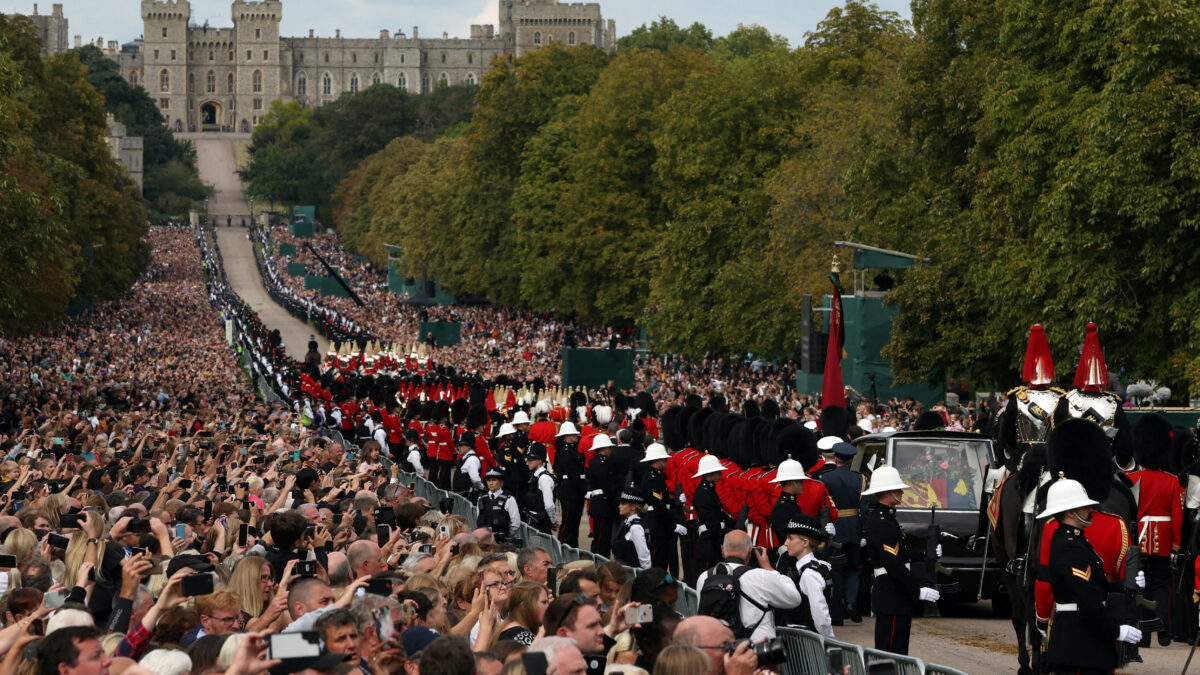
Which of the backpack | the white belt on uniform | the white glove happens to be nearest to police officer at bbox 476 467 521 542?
the white belt on uniform

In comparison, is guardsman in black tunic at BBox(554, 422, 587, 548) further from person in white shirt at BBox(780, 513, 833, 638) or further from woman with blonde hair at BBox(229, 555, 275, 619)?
woman with blonde hair at BBox(229, 555, 275, 619)

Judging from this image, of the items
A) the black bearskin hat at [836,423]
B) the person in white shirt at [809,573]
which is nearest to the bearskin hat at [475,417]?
the black bearskin hat at [836,423]

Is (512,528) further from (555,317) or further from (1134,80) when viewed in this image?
(555,317)

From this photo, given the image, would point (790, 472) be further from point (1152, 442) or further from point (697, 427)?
point (697, 427)

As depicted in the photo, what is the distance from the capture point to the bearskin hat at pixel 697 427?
758 inches

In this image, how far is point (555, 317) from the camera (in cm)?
7550

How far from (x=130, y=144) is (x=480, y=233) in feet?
331

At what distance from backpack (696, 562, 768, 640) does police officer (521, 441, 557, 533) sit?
9.55 m

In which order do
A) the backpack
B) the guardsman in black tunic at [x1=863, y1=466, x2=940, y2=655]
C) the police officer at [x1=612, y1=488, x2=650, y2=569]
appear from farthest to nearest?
the police officer at [x1=612, y1=488, x2=650, y2=569] → the guardsman in black tunic at [x1=863, y1=466, x2=940, y2=655] → the backpack

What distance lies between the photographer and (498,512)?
16000mm

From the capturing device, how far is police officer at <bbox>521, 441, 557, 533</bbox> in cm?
2019

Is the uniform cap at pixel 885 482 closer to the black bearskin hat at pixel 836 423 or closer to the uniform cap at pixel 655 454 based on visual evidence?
the uniform cap at pixel 655 454

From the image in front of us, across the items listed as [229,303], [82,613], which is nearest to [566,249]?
[229,303]

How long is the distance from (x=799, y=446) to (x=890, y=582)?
289 centimetres
